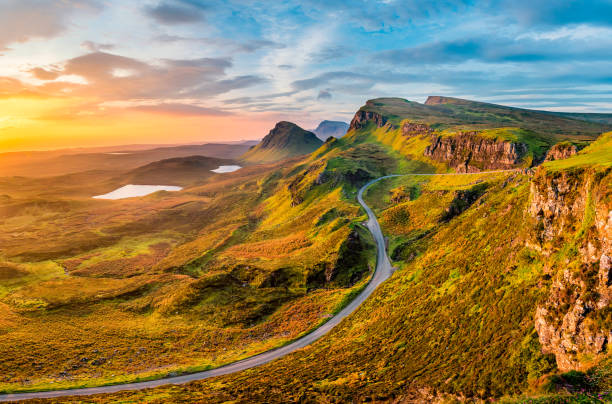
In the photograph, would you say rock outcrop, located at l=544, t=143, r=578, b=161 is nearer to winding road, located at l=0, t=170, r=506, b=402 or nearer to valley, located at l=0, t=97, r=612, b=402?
valley, located at l=0, t=97, r=612, b=402

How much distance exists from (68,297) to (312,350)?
100543mm

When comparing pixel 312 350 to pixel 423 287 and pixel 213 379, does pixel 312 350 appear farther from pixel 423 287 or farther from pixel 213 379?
pixel 423 287

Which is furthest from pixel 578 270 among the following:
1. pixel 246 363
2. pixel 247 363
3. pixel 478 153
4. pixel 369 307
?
pixel 478 153

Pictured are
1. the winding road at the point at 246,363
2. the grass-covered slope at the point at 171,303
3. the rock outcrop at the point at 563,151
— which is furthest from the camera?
the rock outcrop at the point at 563,151

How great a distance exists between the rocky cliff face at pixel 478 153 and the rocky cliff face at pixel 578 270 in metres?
126

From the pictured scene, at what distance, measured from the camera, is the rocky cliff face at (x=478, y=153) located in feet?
487

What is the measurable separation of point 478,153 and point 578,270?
6169 inches

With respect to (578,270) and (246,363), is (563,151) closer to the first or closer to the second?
(578,270)

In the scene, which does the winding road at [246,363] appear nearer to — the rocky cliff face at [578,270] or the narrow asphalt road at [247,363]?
the narrow asphalt road at [247,363]

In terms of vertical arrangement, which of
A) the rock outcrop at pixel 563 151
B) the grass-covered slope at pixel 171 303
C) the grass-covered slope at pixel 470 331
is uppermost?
the rock outcrop at pixel 563 151

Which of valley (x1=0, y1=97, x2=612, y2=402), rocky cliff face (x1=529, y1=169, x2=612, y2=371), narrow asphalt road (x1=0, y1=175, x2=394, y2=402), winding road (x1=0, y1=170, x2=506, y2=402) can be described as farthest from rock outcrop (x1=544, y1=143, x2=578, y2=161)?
rocky cliff face (x1=529, y1=169, x2=612, y2=371)

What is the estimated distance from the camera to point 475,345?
38.5 m

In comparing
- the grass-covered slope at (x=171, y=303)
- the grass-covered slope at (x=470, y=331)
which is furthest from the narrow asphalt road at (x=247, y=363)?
the grass-covered slope at (x=470, y=331)

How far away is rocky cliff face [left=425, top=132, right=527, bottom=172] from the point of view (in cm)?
14838
